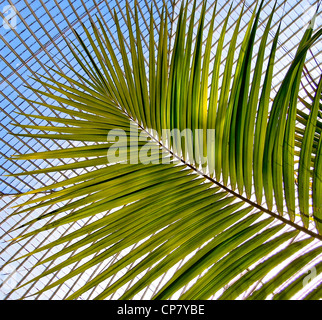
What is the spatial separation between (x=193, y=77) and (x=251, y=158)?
0.33 metres

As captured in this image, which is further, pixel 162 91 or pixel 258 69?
pixel 162 91

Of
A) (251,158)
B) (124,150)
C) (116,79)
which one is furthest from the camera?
(116,79)

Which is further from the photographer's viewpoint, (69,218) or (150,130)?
(150,130)

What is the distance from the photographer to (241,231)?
3.35 feet

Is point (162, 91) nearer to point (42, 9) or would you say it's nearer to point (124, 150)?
point (124, 150)

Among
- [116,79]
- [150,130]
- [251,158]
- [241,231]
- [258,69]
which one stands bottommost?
[241,231]

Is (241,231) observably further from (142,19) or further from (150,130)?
(142,19)

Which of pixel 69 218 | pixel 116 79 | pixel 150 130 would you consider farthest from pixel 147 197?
pixel 116 79

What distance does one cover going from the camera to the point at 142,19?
19.5 meters

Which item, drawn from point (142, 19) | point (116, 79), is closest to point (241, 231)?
point (116, 79)
